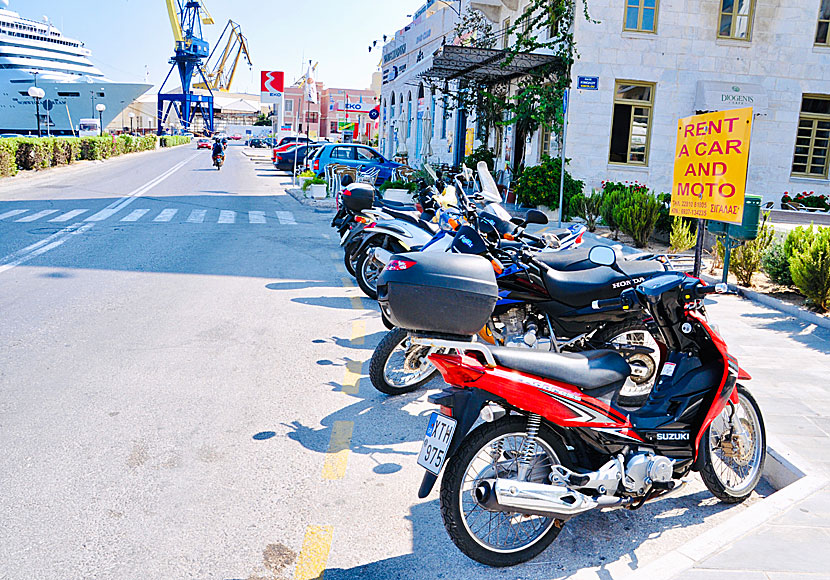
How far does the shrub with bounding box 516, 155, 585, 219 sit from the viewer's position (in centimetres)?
1703

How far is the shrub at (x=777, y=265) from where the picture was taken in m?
8.80

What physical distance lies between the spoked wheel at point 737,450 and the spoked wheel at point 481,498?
1043 millimetres

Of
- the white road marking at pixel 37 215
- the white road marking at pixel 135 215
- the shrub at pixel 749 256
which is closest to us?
the shrub at pixel 749 256

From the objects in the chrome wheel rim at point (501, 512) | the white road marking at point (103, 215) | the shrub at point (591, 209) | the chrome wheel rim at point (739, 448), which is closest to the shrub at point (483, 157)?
the shrub at point (591, 209)

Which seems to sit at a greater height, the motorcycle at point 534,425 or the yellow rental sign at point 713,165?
the yellow rental sign at point 713,165

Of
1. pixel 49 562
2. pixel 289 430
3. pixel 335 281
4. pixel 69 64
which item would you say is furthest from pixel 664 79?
pixel 69 64

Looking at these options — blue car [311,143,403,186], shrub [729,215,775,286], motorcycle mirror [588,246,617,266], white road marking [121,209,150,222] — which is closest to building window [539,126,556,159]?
blue car [311,143,403,186]

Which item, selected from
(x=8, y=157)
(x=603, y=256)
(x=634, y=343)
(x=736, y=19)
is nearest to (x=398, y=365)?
(x=634, y=343)

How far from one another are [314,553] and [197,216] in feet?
46.9

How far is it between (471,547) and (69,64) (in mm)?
112381

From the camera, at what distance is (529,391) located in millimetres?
3061

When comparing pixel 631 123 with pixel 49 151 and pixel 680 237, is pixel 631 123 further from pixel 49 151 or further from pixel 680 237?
pixel 49 151

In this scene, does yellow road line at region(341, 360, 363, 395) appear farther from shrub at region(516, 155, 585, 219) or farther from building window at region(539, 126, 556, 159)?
building window at region(539, 126, 556, 159)

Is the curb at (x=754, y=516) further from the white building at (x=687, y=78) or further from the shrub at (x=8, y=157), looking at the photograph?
the shrub at (x=8, y=157)
